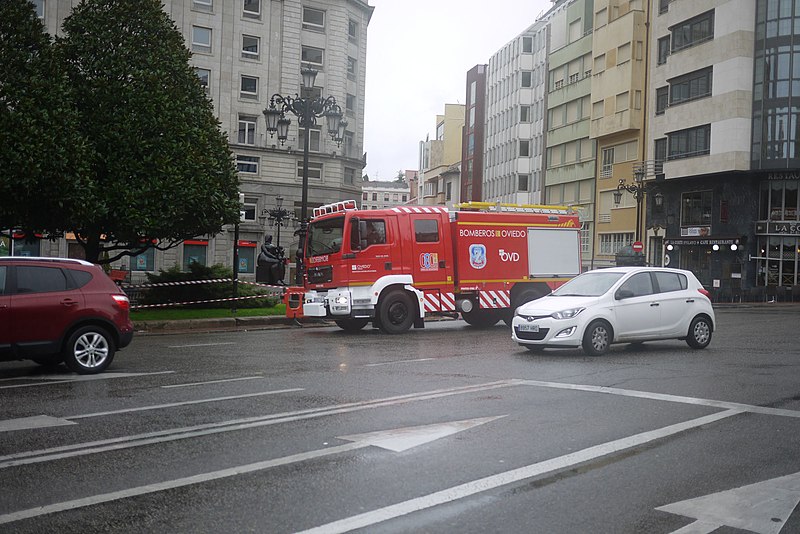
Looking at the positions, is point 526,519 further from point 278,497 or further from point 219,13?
point 219,13

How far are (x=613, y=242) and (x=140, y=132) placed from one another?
40.1 metres

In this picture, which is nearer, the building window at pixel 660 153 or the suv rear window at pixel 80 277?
the suv rear window at pixel 80 277

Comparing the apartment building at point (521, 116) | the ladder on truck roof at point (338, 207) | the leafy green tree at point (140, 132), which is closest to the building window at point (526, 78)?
the apartment building at point (521, 116)

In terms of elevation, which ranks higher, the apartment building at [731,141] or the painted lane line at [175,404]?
the apartment building at [731,141]

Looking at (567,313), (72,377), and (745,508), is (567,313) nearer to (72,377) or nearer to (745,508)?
(72,377)

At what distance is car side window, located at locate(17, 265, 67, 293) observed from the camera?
440 inches

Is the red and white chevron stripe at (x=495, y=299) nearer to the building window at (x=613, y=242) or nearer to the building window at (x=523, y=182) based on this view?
the building window at (x=613, y=242)

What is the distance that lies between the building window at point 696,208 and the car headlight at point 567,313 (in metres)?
36.4

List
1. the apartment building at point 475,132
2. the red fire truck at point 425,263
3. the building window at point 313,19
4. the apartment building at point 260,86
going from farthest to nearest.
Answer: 1. the apartment building at point 475,132
2. the building window at point 313,19
3. the apartment building at point 260,86
4. the red fire truck at point 425,263

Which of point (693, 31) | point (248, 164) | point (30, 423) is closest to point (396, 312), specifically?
point (30, 423)

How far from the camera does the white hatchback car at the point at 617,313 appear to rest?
13938 mm

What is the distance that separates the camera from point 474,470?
6000 mm

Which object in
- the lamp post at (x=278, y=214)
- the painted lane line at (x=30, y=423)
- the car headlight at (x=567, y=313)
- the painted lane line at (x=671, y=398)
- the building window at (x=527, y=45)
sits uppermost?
the building window at (x=527, y=45)

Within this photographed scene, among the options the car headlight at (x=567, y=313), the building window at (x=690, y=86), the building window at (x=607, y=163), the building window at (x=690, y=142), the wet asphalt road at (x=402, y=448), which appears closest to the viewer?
the wet asphalt road at (x=402, y=448)
